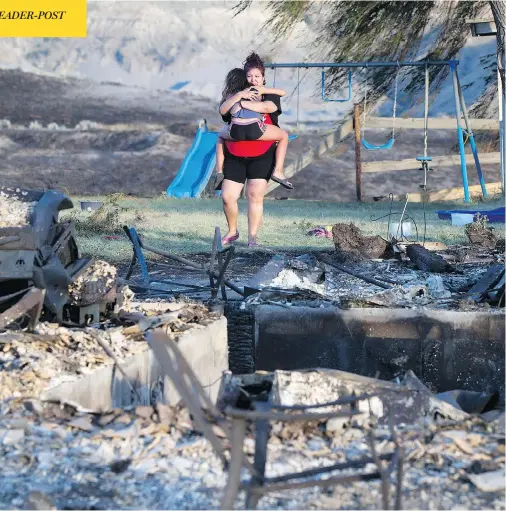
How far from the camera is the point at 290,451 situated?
3.63 meters

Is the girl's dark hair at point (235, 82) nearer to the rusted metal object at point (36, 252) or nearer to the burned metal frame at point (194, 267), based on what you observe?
the burned metal frame at point (194, 267)

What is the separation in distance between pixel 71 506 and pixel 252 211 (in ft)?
19.4

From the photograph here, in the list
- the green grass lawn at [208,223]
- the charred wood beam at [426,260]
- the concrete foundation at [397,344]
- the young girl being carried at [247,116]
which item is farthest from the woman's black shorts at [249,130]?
the concrete foundation at [397,344]

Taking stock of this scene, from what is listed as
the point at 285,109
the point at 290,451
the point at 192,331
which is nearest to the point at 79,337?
the point at 192,331

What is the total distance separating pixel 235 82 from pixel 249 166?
0.77 m

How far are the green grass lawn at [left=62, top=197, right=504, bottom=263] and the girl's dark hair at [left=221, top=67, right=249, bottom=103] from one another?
1545mm

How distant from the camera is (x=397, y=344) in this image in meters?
5.80

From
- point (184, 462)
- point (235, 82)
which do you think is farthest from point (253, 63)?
point (184, 462)

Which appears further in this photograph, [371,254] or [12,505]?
[371,254]

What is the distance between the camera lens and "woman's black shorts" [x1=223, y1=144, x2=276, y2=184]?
877cm

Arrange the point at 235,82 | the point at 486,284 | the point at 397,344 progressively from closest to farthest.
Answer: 1. the point at 397,344
2. the point at 486,284
3. the point at 235,82

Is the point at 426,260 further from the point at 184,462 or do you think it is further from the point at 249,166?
the point at 184,462

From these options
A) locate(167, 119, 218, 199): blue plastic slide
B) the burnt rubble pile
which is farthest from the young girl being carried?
locate(167, 119, 218, 199): blue plastic slide

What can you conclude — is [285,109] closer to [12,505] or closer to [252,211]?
[252,211]
